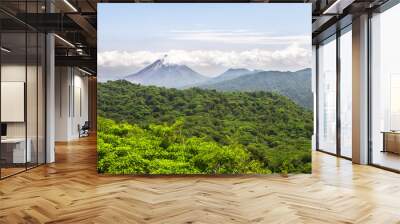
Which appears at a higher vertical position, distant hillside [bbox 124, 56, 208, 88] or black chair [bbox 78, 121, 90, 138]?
distant hillside [bbox 124, 56, 208, 88]

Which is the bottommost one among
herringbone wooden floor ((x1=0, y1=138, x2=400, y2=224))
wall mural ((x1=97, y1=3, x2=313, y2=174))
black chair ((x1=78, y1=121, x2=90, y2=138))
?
herringbone wooden floor ((x1=0, y1=138, x2=400, y2=224))

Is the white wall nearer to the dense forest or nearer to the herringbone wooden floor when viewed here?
the herringbone wooden floor

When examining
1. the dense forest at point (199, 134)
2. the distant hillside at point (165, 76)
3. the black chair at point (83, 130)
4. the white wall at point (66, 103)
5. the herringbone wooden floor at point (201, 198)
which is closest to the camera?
the herringbone wooden floor at point (201, 198)

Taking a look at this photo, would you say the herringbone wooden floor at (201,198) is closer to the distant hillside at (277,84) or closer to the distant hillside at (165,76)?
the distant hillside at (277,84)

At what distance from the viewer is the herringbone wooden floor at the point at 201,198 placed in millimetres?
4199

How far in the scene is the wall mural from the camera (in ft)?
22.5

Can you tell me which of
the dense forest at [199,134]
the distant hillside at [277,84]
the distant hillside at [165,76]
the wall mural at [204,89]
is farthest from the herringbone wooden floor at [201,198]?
the distant hillside at [165,76]

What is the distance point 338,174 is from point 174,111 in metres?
2.99

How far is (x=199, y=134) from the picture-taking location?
22.5 feet

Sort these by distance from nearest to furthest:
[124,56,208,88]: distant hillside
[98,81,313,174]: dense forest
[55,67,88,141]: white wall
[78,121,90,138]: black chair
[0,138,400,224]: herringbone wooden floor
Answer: [0,138,400,224]: herringbone wooden floor < [98,81,313,174]: dense forest < [124,56,208,88]: distant hillside < [55,67,88,141]: white wall < [78,121,90,138]: black chair

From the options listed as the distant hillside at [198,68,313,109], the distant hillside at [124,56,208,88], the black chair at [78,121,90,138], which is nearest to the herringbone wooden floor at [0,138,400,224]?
the distant hillside at [198,68,313,109]

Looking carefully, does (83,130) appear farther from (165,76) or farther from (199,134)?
(199,134)

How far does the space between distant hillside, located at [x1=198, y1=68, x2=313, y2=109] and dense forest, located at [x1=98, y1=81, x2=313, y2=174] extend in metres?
0.15

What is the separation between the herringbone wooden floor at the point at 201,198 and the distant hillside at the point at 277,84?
53.3 inches
